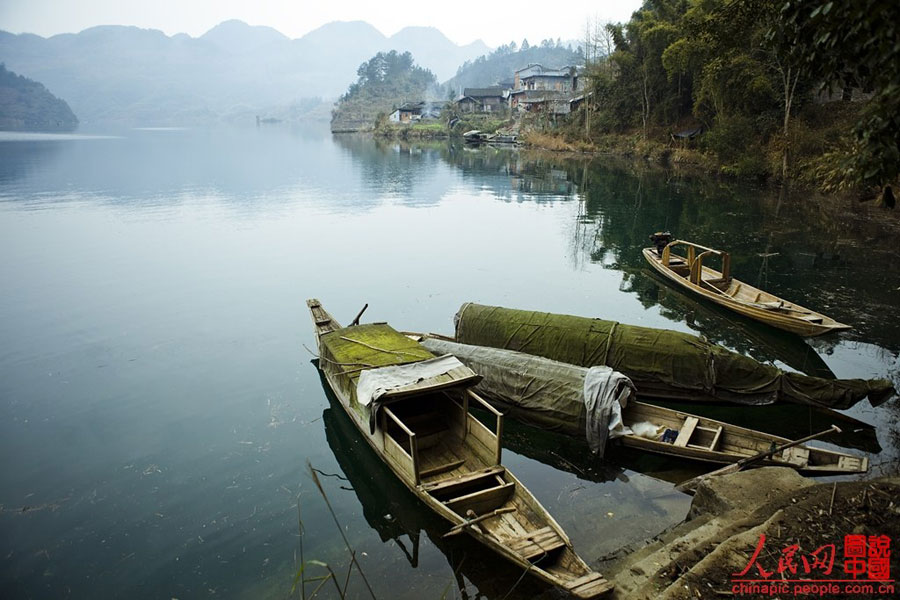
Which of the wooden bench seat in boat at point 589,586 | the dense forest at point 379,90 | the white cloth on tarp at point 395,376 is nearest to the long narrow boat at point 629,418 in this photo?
the white cloth on tarp at point 395,376

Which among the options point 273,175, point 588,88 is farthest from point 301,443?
point 588,88

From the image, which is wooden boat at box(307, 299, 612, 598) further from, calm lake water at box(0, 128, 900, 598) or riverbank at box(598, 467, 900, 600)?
riverbank at box(598, 467, 900, 600)

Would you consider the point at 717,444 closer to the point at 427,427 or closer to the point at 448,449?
the point at 448,449

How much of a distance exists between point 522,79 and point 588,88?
143 ft

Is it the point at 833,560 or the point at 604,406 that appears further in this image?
the point at 604,406

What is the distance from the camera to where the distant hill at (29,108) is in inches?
6171

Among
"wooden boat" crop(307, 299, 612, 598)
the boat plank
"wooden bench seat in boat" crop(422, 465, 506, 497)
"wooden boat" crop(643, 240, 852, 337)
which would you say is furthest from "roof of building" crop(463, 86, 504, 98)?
"wooden bench seat in boat" crop(422, 465, 506, 497)

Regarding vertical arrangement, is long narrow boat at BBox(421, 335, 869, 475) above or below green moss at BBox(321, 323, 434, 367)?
below

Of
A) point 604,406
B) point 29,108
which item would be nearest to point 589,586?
point 604,406

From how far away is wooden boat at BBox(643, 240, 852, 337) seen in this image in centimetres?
1551

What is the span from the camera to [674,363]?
12.8 metres

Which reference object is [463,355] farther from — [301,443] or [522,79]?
[522,79]

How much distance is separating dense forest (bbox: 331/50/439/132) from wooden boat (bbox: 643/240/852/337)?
139 meters

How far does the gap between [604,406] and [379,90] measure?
168718 mm
